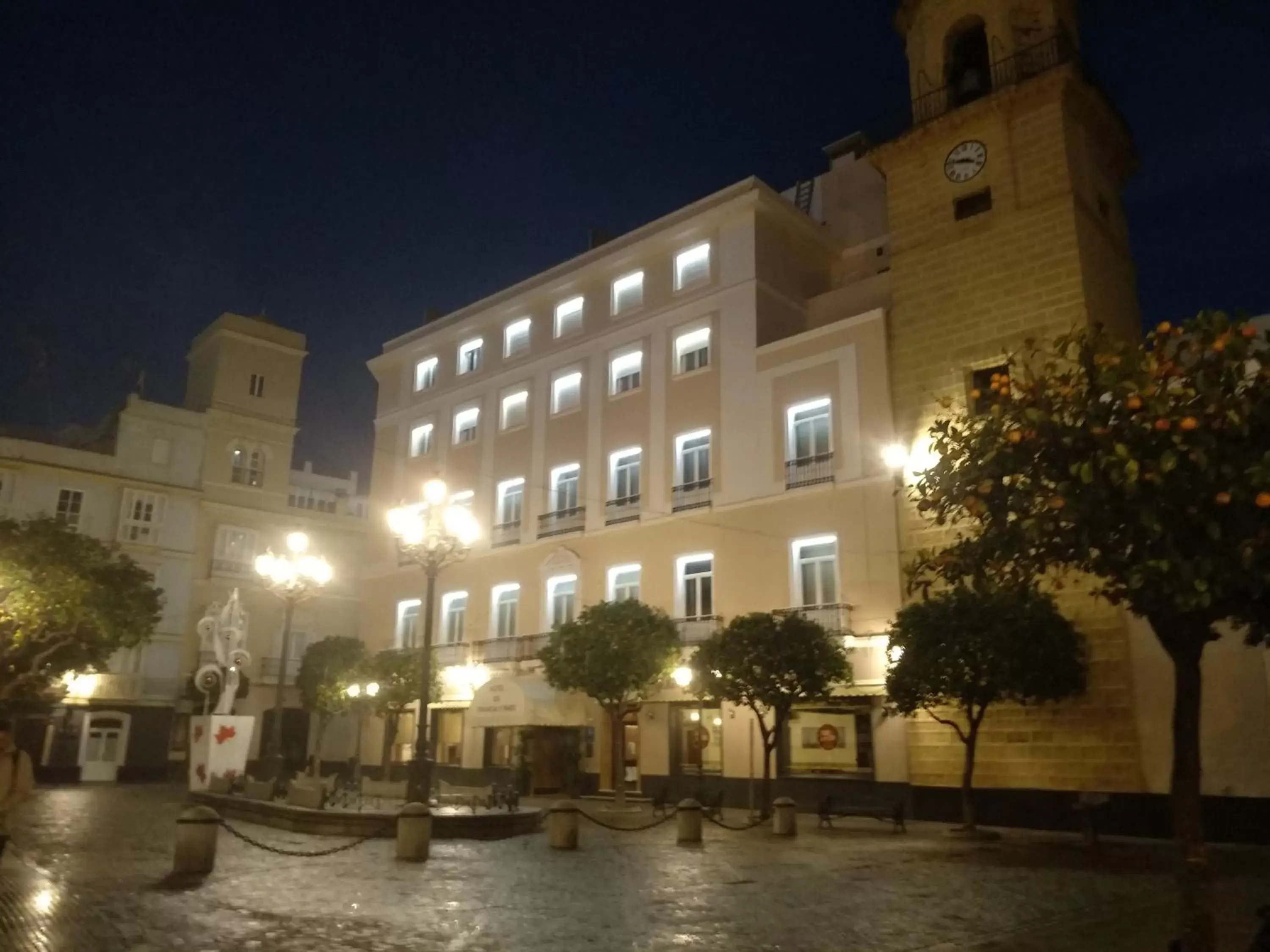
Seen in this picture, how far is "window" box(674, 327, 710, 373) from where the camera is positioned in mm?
27672

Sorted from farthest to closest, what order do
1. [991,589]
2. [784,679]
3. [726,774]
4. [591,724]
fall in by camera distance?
1. [591,724]
2. [726,774]
3. [784,679]
4. [991,589]

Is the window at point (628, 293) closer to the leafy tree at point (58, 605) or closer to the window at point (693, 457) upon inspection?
the window at point (693, 457)

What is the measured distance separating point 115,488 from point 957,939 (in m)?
35.5

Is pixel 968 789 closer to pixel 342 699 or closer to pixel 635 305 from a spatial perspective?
pixel 635 305

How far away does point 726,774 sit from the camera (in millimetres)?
24094

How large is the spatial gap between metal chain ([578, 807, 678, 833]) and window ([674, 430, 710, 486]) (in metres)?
8.81

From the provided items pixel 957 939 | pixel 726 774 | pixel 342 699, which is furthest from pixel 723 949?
pixel 342 699

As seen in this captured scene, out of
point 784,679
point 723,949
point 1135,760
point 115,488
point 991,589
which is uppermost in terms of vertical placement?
point 115,488

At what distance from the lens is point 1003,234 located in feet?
74.1

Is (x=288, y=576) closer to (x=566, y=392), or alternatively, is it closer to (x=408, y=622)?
(x=566, y=392)

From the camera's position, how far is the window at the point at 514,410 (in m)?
32.6

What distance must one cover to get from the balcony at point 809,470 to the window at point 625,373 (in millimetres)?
6325

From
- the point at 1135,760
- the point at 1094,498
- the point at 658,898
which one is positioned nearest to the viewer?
the point at 1094,498

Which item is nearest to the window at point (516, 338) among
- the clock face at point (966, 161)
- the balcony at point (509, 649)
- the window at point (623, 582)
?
the window at point (623, 582)
